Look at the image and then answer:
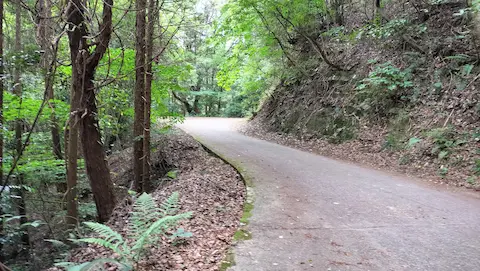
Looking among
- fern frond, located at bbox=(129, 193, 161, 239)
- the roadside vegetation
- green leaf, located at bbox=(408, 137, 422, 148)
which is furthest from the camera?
green leaf, located at bbox=(408, 137, 422, 148)

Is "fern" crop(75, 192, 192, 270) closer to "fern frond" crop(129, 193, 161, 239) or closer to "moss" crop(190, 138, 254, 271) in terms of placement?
"fern frond" crop(129, 193, 161, 239)

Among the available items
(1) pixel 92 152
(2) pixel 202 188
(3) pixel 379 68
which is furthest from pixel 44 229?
(3) pixel 379 68

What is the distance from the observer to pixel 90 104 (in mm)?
6348

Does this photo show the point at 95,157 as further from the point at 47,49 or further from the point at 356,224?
the point at 356,224

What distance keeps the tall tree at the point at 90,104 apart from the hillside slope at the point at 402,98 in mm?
7737

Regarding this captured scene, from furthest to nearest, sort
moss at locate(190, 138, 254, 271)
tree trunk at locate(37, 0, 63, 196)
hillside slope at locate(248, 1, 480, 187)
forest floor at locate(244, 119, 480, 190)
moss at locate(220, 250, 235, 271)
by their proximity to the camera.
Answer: hillside slope at locate(248, 1, 480, 187)
forest floor at locate(244, 119, 480, 190)
moss at locate(190, 138, 254, 271)
moss at locate(220, 250, 235, 271)
tree trunk at locate(37, 0, 63, 196)

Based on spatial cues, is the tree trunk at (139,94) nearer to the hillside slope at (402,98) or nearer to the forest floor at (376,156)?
the forest floor at (376,156)

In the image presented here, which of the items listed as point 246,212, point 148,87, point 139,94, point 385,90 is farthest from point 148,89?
point 385,90

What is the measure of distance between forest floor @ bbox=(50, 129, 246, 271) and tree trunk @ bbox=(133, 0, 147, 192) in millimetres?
896

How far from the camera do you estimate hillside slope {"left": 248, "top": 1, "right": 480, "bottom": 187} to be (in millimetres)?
8938

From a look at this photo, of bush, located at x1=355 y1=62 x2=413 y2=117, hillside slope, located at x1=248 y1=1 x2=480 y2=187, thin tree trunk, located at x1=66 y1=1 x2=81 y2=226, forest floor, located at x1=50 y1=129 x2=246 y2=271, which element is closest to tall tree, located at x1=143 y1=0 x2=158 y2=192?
forest floor, located at x1=50 y1=129 x2=246 y2=271

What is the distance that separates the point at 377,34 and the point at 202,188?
8.93m

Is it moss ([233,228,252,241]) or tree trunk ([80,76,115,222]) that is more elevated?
tree trunk ([80,76,115,222])

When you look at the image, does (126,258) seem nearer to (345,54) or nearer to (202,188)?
(202,188)
